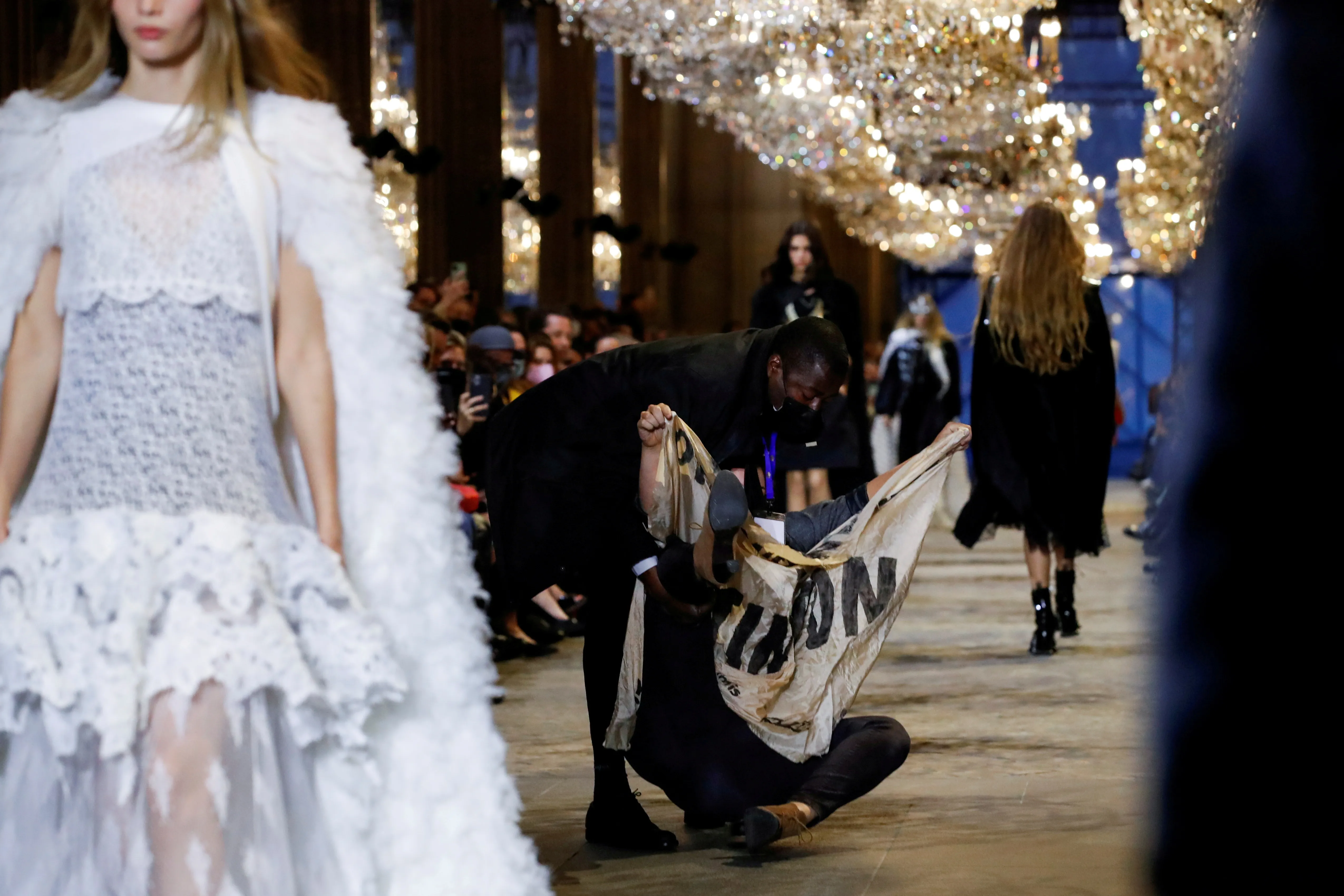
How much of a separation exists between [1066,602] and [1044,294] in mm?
1359

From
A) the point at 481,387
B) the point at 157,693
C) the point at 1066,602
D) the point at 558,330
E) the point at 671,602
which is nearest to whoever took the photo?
the point at 157,693

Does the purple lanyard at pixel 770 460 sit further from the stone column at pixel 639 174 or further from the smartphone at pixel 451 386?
the stone column at pixel 639 174

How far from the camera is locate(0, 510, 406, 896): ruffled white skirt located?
2.37 meters

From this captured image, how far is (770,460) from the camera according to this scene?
4.24m

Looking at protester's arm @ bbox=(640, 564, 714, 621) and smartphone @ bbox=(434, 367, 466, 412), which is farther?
smartphone @ bbox=(434, 367, 466, 412)

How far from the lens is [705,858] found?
13.4ft

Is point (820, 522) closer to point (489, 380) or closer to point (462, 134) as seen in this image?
point (489, 380)

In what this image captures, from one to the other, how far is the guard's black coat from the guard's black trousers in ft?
0.76

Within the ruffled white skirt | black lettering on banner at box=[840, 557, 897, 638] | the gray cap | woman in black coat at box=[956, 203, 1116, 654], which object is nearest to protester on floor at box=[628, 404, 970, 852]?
black lettering on banner at box=[840, 557, 897, 638]

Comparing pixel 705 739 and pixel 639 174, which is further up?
pixel 639 174

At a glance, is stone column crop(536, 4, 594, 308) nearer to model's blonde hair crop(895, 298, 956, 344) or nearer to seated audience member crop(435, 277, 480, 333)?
model's blonde hair crop(895, 298, 956, 344)

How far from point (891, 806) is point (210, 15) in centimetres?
285

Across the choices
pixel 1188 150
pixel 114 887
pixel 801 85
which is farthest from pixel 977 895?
pixel 801 85

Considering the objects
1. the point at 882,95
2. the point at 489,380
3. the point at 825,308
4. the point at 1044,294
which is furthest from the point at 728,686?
the point at 882,95
